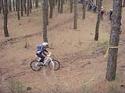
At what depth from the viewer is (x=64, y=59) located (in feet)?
78.0

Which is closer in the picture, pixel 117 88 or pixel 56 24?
pixel 117 88

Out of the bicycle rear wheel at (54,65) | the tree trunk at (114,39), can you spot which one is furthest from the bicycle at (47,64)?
the tree trunk at (114,39)

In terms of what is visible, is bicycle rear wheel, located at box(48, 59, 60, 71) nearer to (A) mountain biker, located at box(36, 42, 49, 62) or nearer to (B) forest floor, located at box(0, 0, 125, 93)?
(B) forest floor, located at box(0, 0, 125, 93)

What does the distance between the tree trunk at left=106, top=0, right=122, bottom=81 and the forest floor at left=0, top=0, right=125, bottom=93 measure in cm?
50

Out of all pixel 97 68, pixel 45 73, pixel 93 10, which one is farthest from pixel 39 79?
pixel 93 10

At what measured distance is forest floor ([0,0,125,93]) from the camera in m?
18.5

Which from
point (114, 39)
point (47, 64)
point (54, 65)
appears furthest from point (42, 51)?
point (114, 39)

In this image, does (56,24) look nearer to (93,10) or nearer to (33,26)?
(33,26)

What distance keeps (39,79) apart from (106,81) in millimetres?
3898

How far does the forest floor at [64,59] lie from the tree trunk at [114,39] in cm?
50

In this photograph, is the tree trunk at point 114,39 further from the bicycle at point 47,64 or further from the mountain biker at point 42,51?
the mountain biker at point 42,51

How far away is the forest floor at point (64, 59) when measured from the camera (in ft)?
60.6

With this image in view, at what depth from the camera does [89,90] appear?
17.1 metres

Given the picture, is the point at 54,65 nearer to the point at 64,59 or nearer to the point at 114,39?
the point at 64,59
